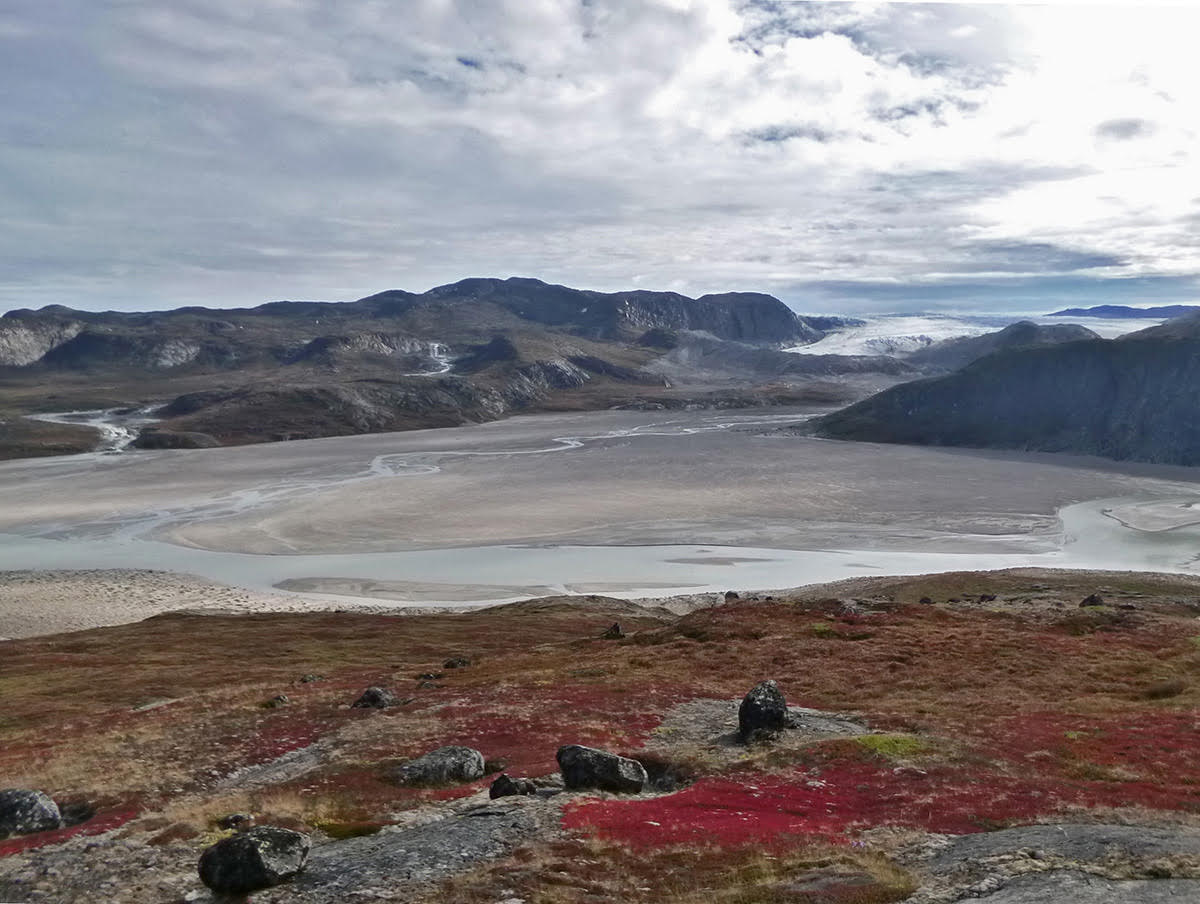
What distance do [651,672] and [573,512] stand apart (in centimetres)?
7714

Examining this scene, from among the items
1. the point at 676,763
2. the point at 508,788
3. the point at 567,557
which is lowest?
the point at 567,557

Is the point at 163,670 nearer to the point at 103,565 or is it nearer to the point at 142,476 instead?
the point at 103,565

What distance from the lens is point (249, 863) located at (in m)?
17.7

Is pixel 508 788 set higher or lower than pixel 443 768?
higher

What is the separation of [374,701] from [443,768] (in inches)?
479

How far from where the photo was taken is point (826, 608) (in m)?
62.2

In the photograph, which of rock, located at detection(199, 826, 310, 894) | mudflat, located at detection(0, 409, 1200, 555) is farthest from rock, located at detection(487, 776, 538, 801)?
mudflat, located at detection(0, 409, 1200, 555)

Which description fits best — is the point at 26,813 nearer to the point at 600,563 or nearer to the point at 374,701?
the point at 374,701

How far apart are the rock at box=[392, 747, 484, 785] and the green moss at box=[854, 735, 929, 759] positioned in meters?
13.2

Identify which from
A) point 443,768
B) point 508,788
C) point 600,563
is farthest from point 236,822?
point 600,563

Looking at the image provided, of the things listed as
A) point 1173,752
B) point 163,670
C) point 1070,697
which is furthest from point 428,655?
point 1173,752

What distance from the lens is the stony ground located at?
17.4 m

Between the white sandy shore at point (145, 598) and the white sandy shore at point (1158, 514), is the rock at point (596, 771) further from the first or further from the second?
the white sandy shore at point (1158, 514)

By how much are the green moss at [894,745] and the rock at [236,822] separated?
63.3ft
